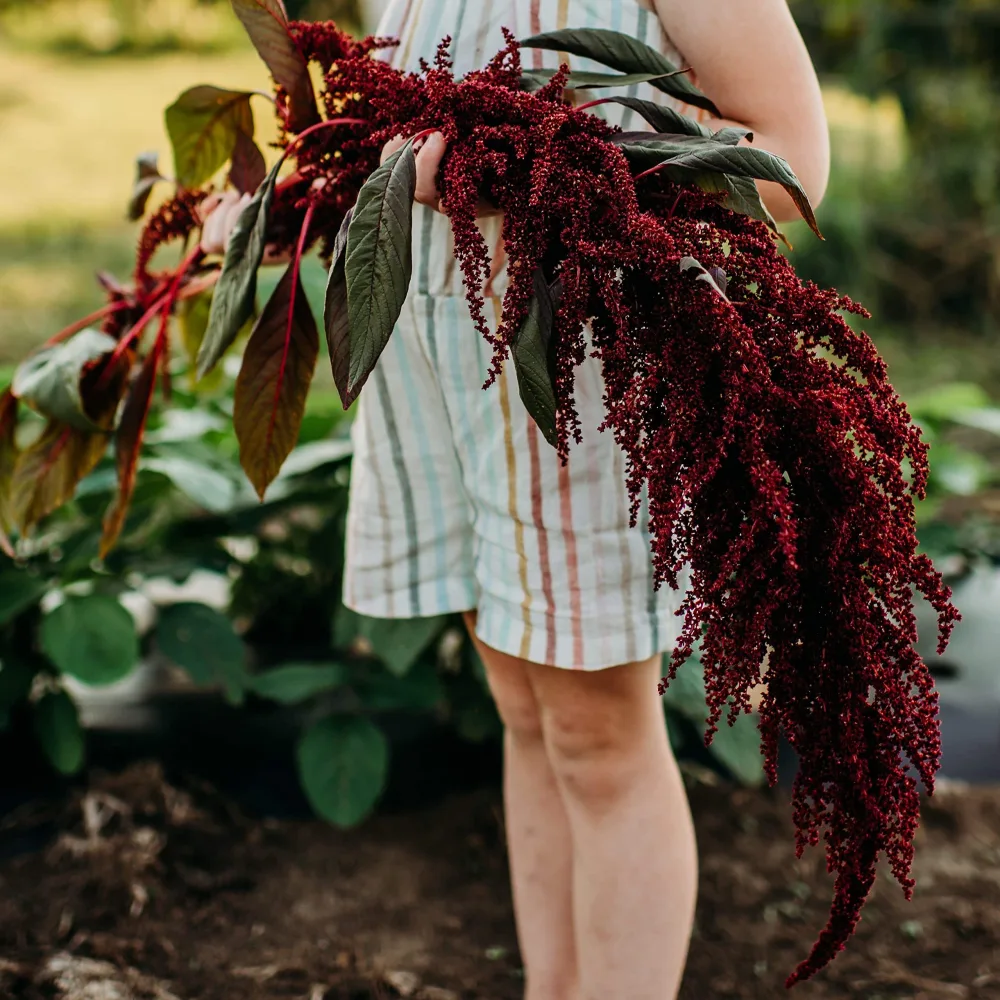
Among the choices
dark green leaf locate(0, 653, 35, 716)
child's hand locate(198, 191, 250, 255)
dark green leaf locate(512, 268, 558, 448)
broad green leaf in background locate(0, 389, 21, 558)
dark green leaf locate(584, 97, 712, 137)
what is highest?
dark green leaf locate(584, 97, 712, 137)

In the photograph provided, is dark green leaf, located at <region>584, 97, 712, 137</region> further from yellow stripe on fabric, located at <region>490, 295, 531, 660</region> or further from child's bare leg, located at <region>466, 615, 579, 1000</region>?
child's bare leg, located at <region>466, 615, 579, 1000</region>

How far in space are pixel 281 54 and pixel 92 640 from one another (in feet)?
3.06

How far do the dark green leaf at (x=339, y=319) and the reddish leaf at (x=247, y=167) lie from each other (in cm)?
28

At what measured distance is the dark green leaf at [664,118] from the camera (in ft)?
2.98

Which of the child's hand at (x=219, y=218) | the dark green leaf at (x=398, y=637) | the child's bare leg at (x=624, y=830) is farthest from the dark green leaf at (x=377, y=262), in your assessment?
the dark green leaf at (x=398, y=637)

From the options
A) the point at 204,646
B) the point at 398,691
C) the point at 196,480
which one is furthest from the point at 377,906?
the point at 196,480

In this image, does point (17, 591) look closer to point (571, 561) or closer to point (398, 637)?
point (398, 637)

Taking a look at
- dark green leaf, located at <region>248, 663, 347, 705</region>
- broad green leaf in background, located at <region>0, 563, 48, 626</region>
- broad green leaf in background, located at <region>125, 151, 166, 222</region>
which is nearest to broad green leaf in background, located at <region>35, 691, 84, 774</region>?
broad green leaf in background, located at <region>0, 563, 48, 626</region>

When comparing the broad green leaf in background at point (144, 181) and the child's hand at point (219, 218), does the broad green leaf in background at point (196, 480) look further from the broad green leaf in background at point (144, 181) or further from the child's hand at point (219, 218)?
the child's hand at point (219, 218)

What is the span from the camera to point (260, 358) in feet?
3.47

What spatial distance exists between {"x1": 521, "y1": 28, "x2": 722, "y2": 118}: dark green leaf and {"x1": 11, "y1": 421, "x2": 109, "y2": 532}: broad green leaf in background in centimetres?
65

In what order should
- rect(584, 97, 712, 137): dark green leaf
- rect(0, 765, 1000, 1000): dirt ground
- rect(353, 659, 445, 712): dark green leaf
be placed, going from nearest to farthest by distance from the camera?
rect(584, 97, 712, 137): dark green leaf, rect(0, 765, 1000, 1000): dirt ground, rect(353, 659, 445, 712): dark green leaf

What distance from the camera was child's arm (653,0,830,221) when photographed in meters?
0.96

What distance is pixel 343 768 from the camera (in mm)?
1734
